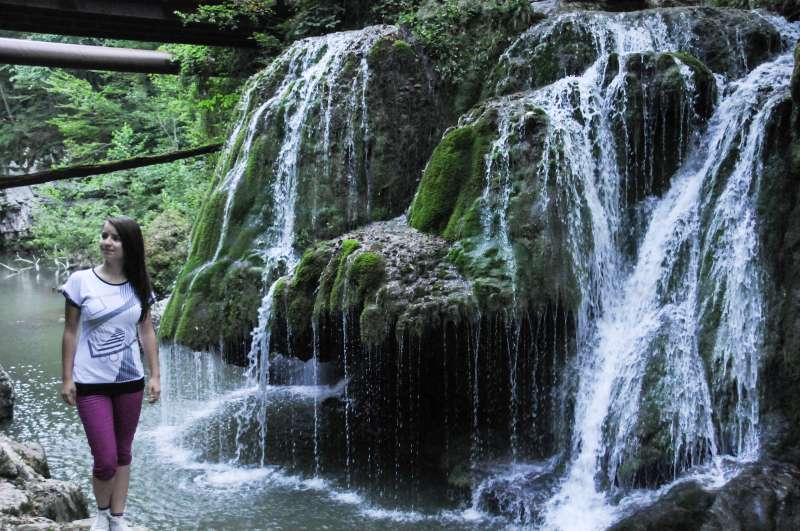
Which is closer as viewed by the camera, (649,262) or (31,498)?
(31,498)

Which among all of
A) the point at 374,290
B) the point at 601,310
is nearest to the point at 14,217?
the point at 374,290

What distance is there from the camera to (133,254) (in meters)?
4.20

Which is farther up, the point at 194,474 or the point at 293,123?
the point at 293,123

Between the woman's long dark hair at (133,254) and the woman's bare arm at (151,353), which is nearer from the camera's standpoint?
the woman's long dark hair at (133,254)

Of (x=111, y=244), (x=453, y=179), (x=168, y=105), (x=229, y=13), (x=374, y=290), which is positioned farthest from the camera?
(x=168, y=105)

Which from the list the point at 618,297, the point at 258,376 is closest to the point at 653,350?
the point at 618,297

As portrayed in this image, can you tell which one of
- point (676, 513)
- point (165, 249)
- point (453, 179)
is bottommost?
point (676, 513)

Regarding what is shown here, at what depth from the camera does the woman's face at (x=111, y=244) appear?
13.5 ft

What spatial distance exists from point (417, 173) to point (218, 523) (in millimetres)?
4850

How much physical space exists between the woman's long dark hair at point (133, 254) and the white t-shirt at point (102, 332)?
86 mm

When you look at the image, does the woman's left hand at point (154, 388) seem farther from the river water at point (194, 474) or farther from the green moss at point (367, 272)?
the green moss at point (367, 272)

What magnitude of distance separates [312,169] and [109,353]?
568 centimetres

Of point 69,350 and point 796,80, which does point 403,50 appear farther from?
point 69,350

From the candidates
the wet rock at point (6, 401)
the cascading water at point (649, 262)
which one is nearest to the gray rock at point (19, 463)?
the wet rock at point (6, 401)
